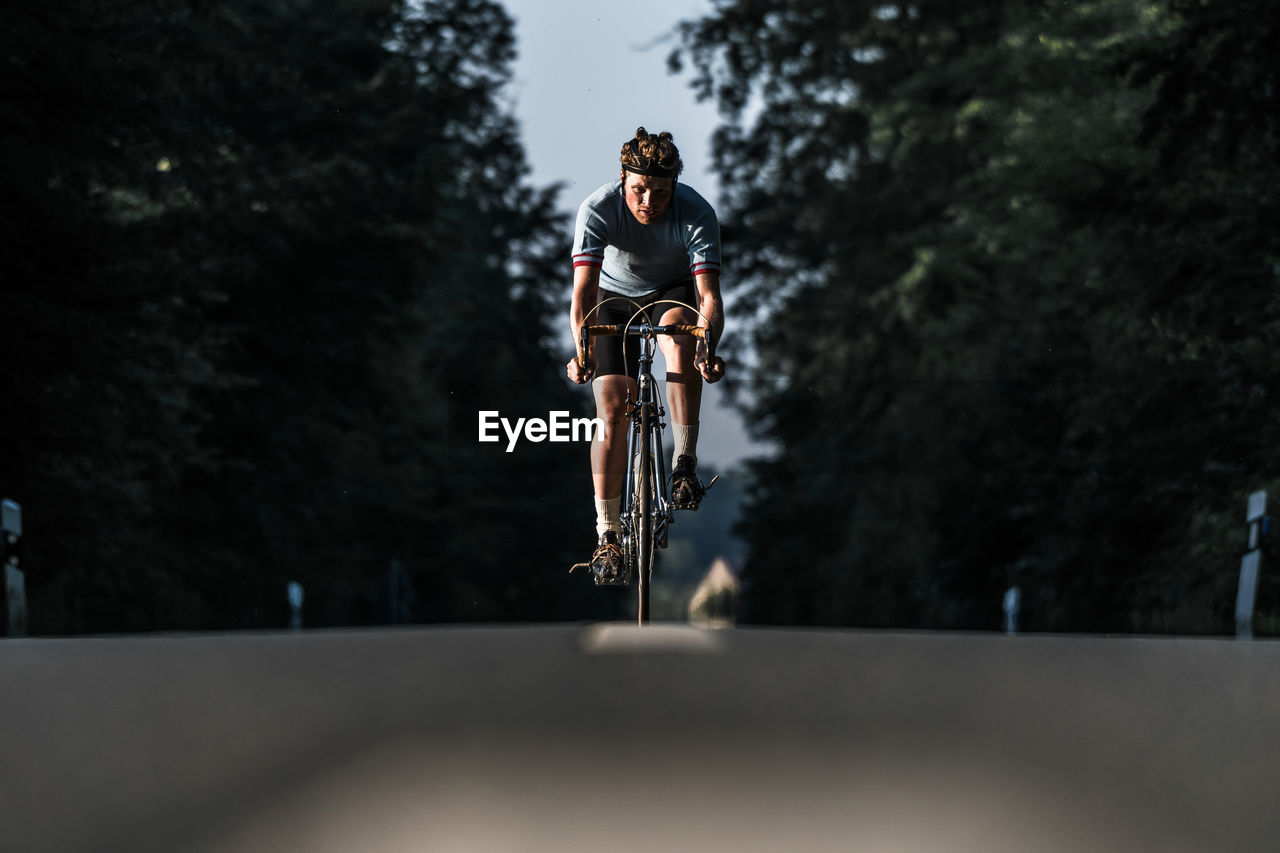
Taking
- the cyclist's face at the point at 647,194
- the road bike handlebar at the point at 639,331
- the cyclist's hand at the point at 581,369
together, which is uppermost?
the cyclist's face at the point at 647,194

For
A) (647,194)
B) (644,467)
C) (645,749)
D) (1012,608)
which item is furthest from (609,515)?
(1012,608)

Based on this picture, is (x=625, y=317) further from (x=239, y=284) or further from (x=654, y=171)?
(x=239, y=284)

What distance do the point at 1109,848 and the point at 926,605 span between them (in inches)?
850

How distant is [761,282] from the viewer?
2742 cm

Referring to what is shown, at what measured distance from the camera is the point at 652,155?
27.4 feet

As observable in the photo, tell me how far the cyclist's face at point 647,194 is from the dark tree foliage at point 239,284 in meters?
7.44

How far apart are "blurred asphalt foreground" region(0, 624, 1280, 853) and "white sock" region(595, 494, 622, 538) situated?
102 cm

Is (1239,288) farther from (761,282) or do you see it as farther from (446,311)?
(446,311)

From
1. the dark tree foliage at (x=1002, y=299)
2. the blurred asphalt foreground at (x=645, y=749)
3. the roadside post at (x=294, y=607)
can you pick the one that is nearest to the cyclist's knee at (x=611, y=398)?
the blurred asphalt foreground at (x=645, y=749)

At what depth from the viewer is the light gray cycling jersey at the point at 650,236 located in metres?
8.60

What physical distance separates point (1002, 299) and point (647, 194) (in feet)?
57.4

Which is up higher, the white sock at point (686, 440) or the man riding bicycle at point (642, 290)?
the man riding bicycle at point (642, 290)

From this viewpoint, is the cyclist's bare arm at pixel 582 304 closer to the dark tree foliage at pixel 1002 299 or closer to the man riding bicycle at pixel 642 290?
the man riding bicycle at pixel 642 290

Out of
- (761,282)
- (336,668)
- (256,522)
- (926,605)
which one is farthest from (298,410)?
(336,668)
